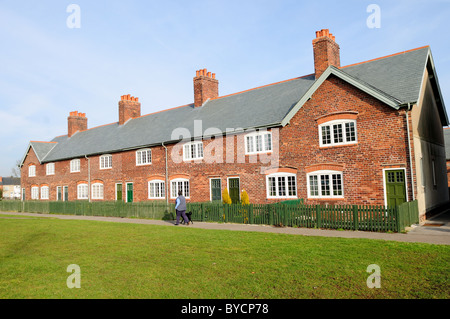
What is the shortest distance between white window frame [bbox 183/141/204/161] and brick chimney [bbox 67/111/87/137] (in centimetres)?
2405

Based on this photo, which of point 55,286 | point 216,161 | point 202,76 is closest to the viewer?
point 55,286

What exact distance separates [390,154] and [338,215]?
4.22 metres

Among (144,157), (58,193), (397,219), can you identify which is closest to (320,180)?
(397,219)

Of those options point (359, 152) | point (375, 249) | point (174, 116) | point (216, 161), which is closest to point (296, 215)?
point (359, 152)

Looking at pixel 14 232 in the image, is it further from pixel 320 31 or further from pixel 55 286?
pixel 320 31

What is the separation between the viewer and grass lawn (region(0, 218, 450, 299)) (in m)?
6.54

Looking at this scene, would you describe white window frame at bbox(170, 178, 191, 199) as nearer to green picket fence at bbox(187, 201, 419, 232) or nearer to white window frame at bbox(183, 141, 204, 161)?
white window frame at bbox(183, 141, 204, 161)

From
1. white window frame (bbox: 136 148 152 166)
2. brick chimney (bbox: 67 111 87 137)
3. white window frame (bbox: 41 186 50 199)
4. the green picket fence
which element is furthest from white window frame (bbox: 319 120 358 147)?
brick chimney (bbox: 67 111 87 137)

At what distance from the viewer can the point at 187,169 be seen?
2494 cm

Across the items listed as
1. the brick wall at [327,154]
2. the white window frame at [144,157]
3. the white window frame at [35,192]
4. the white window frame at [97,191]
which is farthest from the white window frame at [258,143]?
the white window frame at [35,192]

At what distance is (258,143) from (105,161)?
1724 centimetres

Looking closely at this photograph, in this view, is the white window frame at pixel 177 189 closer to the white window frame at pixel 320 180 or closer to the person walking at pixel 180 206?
the person walking at pixel 180 206

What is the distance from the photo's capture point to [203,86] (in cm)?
2964

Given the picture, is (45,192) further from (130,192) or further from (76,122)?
(130,192)
